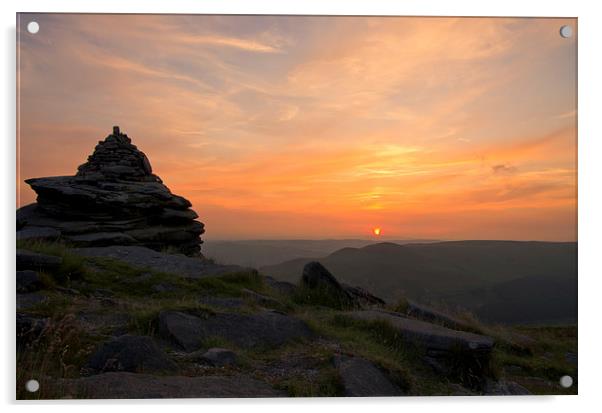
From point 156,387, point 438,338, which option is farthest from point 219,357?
point 438,338

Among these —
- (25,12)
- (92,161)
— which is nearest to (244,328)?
(25,12)

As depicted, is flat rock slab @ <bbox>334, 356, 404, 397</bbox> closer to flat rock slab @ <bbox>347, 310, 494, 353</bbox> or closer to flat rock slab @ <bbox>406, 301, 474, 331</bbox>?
flat rock slab @ <bbox>347, 310, 494, 353</bbox>

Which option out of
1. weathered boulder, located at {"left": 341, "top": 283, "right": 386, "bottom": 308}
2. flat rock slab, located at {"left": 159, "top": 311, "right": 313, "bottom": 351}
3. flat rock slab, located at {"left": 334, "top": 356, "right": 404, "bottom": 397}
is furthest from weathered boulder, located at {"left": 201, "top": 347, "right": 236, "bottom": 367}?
weathered boulder, located at {"left": 341, "top": 283, "right": 386, "bottom": 308}

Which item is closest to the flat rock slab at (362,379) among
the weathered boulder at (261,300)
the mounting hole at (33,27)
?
the weathered boulder at (261,300)

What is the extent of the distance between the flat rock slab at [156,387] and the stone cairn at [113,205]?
32.4 feet

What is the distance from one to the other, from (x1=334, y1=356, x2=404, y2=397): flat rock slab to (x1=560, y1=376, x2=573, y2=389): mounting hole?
8.50 ft

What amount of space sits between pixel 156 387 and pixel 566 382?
231 inches

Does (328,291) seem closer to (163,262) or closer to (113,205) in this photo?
(163,262)

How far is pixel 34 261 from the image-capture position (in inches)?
373

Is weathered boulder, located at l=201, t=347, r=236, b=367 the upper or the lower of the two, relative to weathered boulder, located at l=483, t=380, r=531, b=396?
upper

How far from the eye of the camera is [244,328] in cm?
818

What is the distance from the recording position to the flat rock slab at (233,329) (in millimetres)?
7652

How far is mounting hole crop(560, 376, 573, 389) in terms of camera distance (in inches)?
309

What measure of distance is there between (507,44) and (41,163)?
751 centimetres
